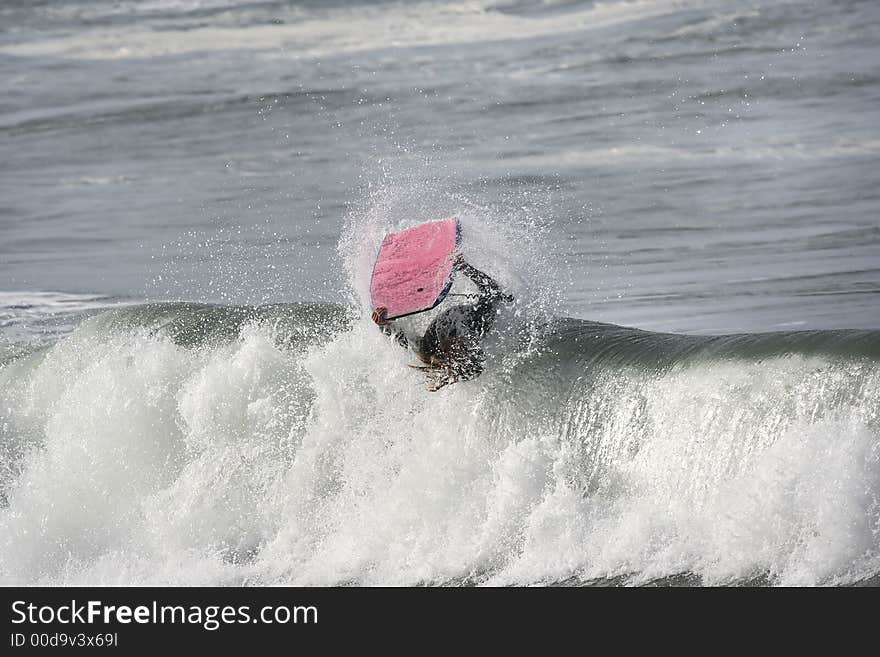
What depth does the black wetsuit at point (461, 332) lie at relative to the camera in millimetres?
10797

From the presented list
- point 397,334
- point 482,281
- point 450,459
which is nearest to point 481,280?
point 482,281

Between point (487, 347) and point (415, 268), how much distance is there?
3.21 feet

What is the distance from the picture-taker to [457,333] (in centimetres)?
1090

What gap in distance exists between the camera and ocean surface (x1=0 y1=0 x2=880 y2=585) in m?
9.96

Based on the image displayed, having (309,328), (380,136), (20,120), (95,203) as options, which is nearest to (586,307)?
(309,328)

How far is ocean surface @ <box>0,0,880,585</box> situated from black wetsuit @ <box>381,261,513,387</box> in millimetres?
241

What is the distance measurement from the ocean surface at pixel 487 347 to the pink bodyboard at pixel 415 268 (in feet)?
1.20

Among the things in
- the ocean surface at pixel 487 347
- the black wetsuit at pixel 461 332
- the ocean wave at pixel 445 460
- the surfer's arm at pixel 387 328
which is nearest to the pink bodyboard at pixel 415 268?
the surfer's arm at pixel 387 328

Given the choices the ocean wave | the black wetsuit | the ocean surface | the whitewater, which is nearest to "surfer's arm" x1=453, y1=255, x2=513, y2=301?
the black wetsuit

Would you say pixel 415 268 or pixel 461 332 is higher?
pixel 415 268

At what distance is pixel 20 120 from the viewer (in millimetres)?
40594

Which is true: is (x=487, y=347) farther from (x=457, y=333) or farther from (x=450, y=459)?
(x=450, y=459)

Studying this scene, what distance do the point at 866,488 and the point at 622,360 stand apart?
2874 millimetres

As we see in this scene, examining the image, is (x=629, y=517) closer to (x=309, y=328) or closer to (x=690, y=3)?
(x=309, y=328)
